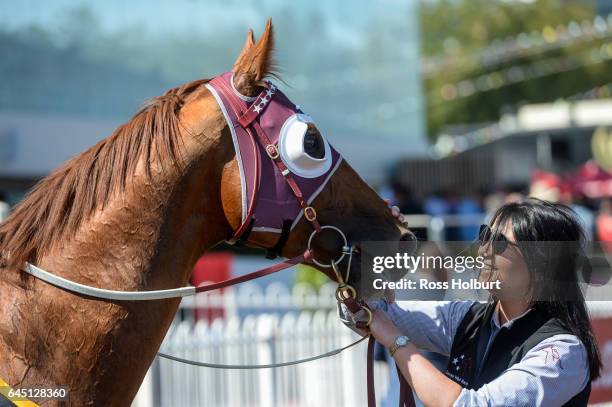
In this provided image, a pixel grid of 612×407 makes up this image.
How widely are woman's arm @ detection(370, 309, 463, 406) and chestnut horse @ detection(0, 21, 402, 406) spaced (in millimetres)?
412

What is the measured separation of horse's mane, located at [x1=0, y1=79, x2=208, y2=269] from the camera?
102 inches

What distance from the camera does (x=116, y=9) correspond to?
12.0 metres

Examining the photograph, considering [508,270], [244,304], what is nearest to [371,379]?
[508,270]

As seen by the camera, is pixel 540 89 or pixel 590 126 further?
pixel 540 89

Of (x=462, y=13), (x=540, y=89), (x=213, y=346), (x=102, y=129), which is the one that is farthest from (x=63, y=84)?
(x=462, y=13)

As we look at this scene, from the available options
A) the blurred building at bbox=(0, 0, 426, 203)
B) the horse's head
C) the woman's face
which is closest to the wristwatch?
the horse's head

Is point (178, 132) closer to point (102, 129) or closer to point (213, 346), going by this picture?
point (213, 346)

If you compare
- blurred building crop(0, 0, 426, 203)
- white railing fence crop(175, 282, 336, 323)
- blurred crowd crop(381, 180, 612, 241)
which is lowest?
white railing fence crop(175, 282, 336, 323)

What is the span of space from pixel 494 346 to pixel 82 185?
4.30 feet

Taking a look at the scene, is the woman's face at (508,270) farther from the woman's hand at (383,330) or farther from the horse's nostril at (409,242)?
the woman's hand at (383,330)

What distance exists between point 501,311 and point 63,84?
959 centimetres

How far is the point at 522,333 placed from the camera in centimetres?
267

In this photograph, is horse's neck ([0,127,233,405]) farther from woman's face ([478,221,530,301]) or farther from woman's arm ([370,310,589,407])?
woman's face ([478,221,530,301])

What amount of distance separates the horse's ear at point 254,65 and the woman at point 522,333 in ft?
2.55
